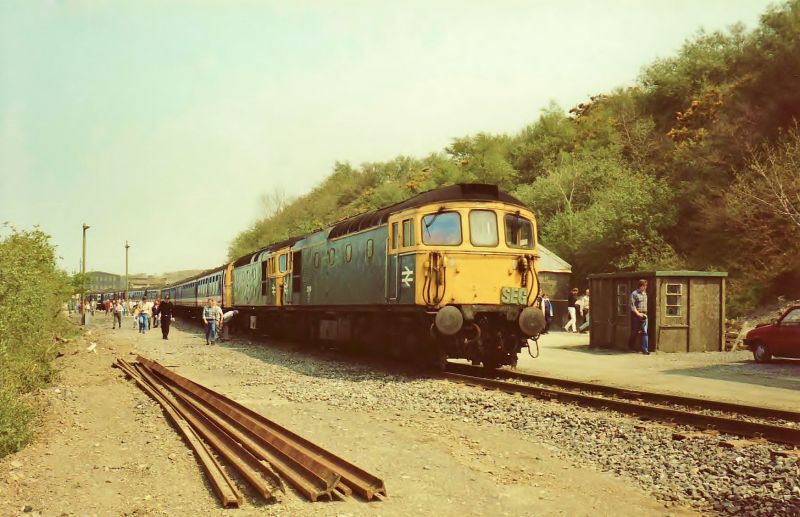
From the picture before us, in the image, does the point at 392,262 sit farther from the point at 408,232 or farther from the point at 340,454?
the point at 340,454

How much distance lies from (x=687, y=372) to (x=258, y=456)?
35.6 feet

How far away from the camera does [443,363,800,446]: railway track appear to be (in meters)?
8.11

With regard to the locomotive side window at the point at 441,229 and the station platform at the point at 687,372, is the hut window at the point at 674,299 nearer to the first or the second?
the station platform at the point at 687,372

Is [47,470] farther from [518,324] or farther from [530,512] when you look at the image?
[518,324]

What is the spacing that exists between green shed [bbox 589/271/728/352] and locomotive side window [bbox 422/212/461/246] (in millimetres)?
8174

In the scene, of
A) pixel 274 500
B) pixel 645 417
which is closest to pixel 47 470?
pixel 274 500

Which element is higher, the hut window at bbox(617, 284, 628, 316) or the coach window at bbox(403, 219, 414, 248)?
the coach window at bbox(403, 219, 414, 248)

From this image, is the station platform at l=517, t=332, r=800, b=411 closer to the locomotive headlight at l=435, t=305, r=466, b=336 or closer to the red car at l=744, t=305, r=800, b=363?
the red car at l=744, t=305, r=800, b=363

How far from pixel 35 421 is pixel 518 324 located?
8379 millimetres

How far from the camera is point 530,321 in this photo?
1362cm

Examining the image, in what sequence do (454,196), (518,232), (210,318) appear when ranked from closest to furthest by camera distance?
(454,196) < (518,232) < (210,318)

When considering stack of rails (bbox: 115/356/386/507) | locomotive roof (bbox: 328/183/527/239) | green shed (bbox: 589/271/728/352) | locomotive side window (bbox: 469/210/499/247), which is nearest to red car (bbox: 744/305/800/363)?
green shed (bbox: 589/271/728/352)

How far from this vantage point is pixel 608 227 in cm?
3691

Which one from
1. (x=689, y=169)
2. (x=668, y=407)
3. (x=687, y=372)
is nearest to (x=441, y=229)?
(x=668, y=407)
